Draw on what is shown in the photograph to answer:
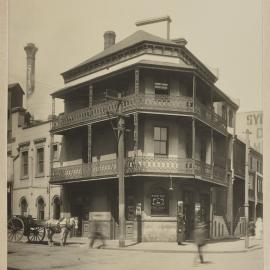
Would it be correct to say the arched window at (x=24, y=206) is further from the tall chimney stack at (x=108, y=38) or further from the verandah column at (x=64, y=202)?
the tall chimney stack at (x=108, y=38)

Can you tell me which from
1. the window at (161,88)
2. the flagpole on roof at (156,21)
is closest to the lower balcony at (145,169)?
the window at (161,88)

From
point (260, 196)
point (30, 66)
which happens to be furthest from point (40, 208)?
point (260, 196)

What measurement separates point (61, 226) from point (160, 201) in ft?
3.30

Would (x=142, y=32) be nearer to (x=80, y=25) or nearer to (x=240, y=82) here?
(x=80, y=25)

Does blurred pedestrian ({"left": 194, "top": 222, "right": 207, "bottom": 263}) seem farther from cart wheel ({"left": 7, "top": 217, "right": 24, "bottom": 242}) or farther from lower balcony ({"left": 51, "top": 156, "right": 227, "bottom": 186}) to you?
cart wheel ({"left": 7, "top": 217, "right": 24, "bottom": 242})

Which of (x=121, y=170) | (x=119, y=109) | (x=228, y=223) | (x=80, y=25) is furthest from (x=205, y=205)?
(x=80, y=25)

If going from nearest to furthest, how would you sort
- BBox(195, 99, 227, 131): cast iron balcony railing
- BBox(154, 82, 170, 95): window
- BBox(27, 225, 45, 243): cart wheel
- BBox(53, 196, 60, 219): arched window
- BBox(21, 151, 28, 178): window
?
BBox(195, 99, 227, 131): cast iron balcony railing → BBox(154, 82, 170, 95): window → BBox(21, 151, 28, 178): window → BBox(53, 196, 60, 219): arched window → BBox(27, 225, 45, 243): cart wheel

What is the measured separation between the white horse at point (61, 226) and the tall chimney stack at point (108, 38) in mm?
1682

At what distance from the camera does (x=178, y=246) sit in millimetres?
4730

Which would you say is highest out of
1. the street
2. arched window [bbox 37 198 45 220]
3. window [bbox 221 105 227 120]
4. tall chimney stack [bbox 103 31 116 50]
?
tall chimney stack [bbox 103 31 116 50]

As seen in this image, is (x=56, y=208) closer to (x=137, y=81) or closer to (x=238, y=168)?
(x=137, y=81)

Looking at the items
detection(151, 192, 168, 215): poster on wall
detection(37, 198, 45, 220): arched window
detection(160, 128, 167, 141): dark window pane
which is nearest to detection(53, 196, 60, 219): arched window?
detection(37, 198, 45, 220): arched window

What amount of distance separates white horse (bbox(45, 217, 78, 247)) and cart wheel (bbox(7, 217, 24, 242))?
0.97 feet

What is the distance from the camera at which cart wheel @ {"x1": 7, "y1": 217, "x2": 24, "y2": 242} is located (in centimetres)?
525
